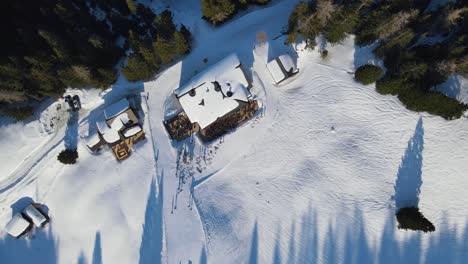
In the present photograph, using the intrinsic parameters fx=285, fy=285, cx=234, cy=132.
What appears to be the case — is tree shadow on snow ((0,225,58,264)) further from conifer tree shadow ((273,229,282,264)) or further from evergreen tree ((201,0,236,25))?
evergreen tree ((201,0,236,25))

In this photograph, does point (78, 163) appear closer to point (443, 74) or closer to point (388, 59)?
point (388, 59)

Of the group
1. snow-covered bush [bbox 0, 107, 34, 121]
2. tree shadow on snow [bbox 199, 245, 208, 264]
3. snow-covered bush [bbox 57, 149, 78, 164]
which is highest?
snow-covered bush [bbox 0, 107, 34, 121]

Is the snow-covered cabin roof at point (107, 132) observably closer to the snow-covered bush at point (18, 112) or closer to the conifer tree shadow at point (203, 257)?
the snow-covered bush at point (18, 112)

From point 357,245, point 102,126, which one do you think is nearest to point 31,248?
point 102,126

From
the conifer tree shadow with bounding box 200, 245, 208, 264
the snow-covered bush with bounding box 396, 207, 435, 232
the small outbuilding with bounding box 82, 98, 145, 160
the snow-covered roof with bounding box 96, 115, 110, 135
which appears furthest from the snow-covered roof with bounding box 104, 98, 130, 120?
the snow-covered bush with bounding box 396, 207, 435, 232

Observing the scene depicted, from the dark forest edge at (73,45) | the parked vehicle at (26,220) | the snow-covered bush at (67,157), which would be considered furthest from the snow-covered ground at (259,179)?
the dark forest edge at (73,45)

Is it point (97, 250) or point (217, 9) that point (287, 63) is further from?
point (97, 250)
